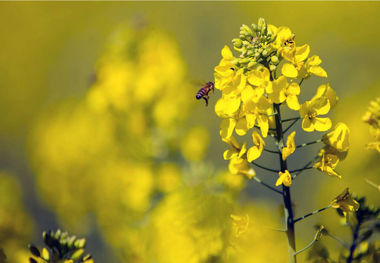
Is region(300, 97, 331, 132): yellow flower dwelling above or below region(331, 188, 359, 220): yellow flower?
above

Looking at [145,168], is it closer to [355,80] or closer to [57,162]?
[57,162]

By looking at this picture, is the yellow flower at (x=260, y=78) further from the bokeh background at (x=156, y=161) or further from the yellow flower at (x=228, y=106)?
the bokeh background at (x=156, y=161)

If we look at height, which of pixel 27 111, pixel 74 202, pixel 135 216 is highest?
pixel 27 111

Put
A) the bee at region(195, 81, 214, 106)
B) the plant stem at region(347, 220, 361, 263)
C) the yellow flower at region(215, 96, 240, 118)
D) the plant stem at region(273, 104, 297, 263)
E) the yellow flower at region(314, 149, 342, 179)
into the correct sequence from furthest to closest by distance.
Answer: the bee at region(195, 81, 214, 106) → the plant stem at region(347, 220, 361, 263) → the yellow flower at region(314, 149, 342, 179) → the yellow flower at region(215, 96, 240, 118) → the plant stem at region(273, 104, 297, 263)

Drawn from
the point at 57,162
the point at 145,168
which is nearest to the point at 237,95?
the point at 145,168

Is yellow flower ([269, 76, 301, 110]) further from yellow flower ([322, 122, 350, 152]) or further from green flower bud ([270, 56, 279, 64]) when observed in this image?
yellow flower ([322, 122, 350, 152])

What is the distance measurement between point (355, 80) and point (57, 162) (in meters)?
6.97

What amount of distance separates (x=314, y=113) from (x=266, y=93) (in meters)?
0.29

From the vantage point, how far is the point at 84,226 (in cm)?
638

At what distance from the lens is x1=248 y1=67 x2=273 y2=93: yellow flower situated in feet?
7.65

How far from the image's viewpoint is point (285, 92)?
236 centimetres

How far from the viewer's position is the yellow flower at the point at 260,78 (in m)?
2.33

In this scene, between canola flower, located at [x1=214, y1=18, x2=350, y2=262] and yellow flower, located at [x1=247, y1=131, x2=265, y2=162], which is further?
yellow flower, located at [x1=247, y1=131, x2=265, y2=162]

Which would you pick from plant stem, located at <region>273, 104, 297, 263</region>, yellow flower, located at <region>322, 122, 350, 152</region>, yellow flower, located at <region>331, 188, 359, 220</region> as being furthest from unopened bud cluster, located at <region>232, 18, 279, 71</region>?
yellow flower, located at <region>331, 188, 359, 220</region>
